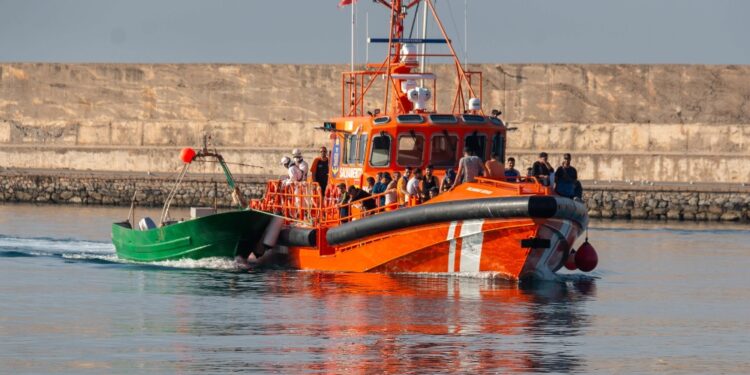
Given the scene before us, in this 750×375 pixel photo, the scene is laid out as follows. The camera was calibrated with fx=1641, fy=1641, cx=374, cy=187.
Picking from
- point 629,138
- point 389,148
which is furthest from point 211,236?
point 629,138

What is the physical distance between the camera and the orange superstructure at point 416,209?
1955cm

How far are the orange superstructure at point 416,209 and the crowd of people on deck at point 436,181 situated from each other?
4.8 inches

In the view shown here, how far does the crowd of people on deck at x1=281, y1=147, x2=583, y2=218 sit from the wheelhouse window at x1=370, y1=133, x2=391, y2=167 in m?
0.24

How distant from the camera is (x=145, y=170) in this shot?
48906mm

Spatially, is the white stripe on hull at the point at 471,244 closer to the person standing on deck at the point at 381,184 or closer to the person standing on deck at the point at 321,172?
the person standing on deck at the point at 381,184

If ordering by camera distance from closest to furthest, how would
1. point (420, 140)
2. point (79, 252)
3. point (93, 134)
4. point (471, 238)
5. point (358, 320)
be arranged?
point (358, 320)
point (471, 238)
point (420, 140)
point (79, 252)
point (93, 134)

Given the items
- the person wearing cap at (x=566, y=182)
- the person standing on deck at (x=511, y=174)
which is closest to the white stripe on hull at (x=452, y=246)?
the person standing on deck at (x=511, y=174)

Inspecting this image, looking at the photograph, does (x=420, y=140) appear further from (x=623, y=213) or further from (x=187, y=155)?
(x=623, y=213)

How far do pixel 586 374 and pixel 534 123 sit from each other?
33.1 m

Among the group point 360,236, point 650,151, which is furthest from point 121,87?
point 360,236

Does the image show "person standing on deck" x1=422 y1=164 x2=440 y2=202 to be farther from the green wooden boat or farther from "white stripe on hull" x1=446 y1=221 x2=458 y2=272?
the green wooden boat

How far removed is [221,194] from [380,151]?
22.5 m

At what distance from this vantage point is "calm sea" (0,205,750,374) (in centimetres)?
1450

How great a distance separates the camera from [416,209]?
790 inches
